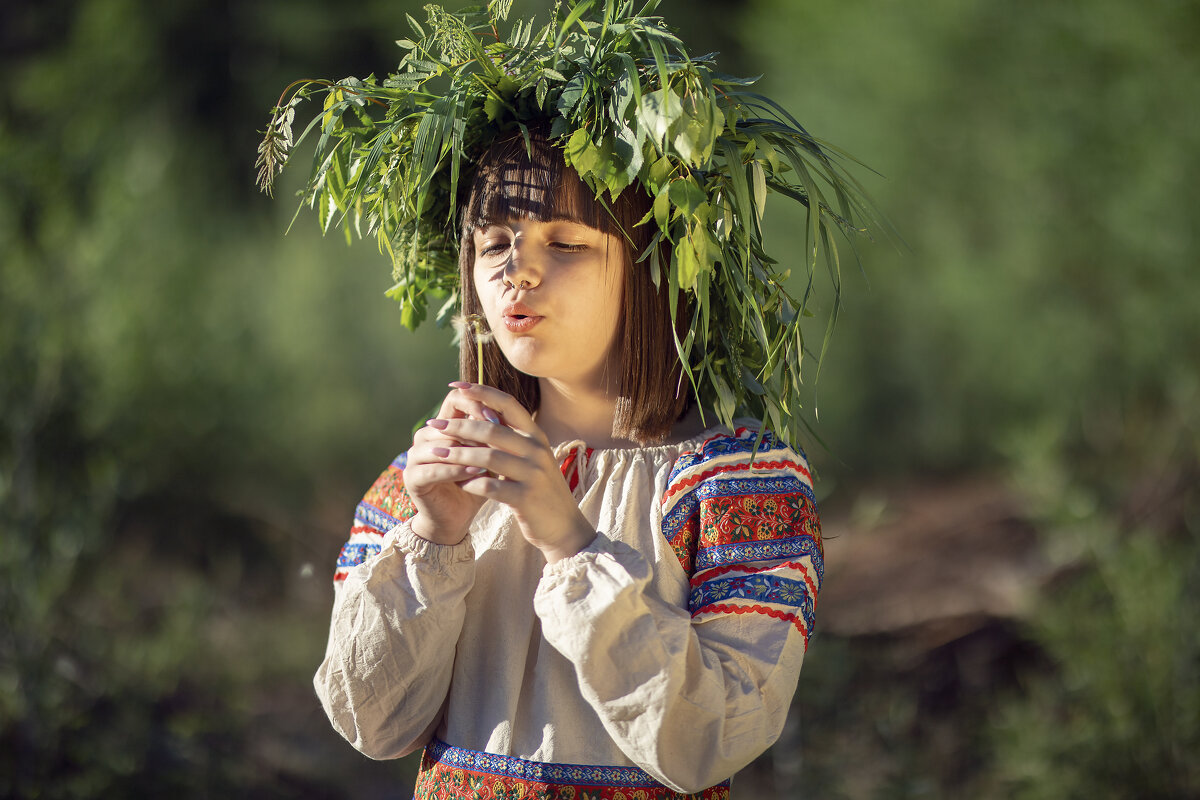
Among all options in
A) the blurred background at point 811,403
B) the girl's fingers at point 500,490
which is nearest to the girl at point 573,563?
→ the girl's fingers at point 500,490

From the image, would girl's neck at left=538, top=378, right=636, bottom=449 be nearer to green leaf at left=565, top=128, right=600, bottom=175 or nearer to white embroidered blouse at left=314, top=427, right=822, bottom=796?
white embroidered blouse at left=314, top=427, right=822, bottom=796

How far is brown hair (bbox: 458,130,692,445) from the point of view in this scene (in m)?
1.14

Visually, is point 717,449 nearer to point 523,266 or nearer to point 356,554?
point 523,266

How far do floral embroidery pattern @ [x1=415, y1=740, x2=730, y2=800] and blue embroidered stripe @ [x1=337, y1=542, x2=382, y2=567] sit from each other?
248 millimetres

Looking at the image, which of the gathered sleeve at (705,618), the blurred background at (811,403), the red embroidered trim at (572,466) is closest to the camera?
the gathered sleeve at (705,618)

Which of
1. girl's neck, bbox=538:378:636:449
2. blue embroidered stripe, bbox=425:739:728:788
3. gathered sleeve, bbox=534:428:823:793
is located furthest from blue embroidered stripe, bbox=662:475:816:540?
blue embroidered stripe, bbox=425:739:728:788

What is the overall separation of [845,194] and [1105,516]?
6.47 ft

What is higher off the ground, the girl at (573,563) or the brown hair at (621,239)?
the brown hair at (621,239)

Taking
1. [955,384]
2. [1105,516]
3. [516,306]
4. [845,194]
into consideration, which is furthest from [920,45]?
[516,306]

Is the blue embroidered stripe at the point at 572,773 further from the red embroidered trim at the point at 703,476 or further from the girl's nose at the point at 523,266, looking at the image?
the girl's nose at the point at 523,266

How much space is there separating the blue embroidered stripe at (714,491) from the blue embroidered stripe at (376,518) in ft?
1.02

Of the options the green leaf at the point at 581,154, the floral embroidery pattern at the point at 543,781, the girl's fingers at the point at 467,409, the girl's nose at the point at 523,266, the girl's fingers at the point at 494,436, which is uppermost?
the green leaf at the point at 581,154

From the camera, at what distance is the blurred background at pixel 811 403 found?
2.53 metres

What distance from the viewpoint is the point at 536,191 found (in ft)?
3.75
